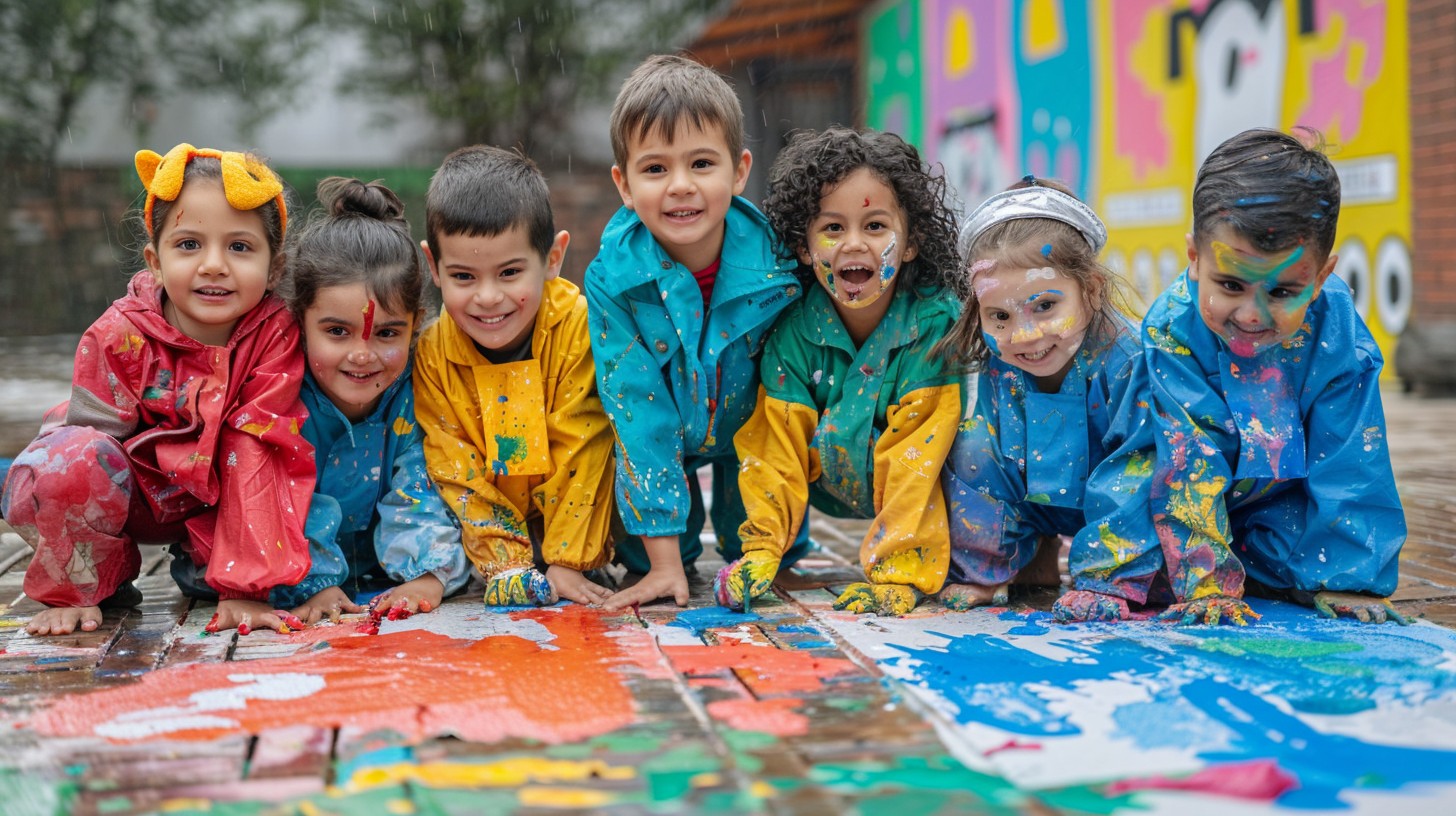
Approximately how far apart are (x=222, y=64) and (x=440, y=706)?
13.4 metres

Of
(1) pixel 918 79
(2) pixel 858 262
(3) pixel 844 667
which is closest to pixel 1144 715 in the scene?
(3) pixel 844 667

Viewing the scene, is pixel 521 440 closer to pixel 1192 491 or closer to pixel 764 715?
pixel 764 715

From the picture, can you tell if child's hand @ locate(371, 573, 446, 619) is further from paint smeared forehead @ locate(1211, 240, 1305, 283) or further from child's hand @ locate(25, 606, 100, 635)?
paint smeared forehead @ locate(1211, 240, 1305, 283)

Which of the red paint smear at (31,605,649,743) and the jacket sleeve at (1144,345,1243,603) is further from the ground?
the jacket sleeve at (1144,345,1243,603)

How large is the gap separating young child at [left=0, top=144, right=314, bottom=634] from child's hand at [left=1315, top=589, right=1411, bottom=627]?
2.22 meters

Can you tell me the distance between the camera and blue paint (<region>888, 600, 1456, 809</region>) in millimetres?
1812

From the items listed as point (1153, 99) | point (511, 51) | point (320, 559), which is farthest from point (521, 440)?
point (511, 51)

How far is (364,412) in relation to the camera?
3.16 m

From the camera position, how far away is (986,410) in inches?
118

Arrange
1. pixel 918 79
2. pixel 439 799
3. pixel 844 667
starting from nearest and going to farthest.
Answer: pixel 439 799, pixel 844 667, pixel 918 79

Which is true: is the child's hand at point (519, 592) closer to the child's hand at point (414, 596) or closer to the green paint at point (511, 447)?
the child's hand at point (414, 596)

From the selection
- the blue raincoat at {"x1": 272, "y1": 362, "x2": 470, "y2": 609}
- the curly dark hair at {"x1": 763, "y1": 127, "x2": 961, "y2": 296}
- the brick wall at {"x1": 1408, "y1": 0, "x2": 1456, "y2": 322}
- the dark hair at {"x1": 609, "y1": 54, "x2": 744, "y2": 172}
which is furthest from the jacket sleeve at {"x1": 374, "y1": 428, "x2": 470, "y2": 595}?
the brick wall at {"x1": 1408, "y1": 0, "x2": 1456, "y2": 322}

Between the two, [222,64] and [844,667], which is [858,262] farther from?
[222,64]

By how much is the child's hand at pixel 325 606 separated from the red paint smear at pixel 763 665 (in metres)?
0.85
